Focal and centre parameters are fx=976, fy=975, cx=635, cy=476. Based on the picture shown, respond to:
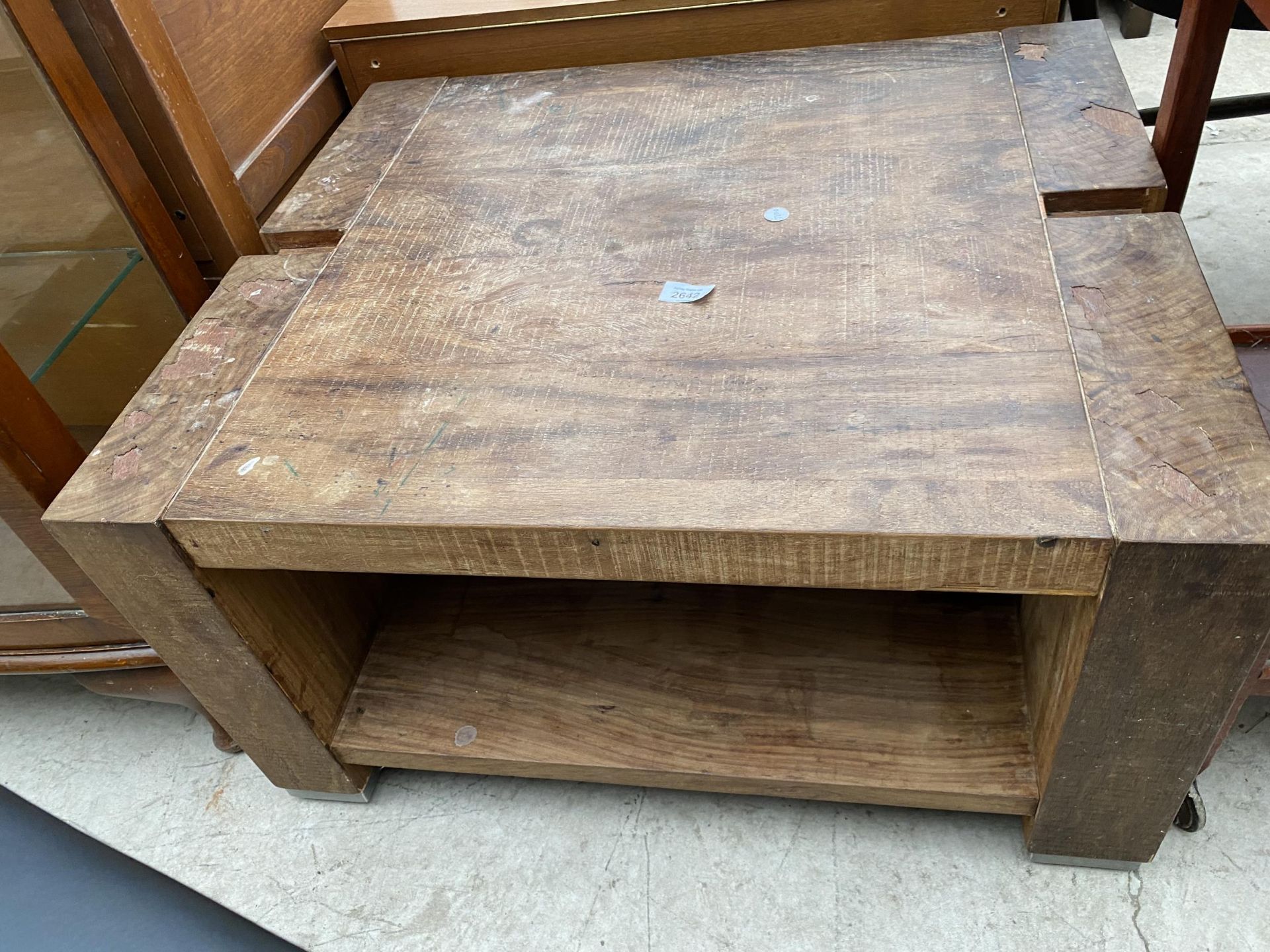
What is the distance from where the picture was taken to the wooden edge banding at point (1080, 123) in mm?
887

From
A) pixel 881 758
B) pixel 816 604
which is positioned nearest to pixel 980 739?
pixel 881 758

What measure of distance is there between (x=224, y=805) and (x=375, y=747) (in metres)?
0.26

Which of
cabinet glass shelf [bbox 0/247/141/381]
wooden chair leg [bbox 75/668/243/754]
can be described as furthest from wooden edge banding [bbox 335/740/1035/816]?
cabinet glass shelf [bbox 0/247/141/381]

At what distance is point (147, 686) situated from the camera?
1.10 m

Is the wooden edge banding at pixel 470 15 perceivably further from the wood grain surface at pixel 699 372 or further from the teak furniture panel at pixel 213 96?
the wood grain surface at pixel 699 372

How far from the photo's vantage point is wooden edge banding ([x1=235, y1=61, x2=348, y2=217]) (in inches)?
45.6

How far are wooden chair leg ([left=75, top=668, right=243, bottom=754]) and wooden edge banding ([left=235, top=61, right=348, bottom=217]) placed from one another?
49 centimetres

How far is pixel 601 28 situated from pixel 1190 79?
70cm

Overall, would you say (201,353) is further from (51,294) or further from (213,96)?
(213,96)

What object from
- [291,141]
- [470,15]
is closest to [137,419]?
[291,141]

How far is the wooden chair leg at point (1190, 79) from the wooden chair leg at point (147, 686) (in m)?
1.24

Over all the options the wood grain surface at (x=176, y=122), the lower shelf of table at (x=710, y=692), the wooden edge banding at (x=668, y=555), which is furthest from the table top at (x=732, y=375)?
the lower shelf of table at (x=710, y=692)

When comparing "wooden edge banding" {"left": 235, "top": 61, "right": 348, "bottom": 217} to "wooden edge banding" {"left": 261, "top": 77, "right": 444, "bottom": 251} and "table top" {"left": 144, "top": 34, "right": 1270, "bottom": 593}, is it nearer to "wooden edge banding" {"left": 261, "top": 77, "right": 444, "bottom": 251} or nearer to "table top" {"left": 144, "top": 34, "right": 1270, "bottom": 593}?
"wooden edge banding" {"left": 261, "top": 77, "right": 444, "bottom": 251}

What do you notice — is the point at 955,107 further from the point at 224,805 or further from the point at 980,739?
the point at 224,805
